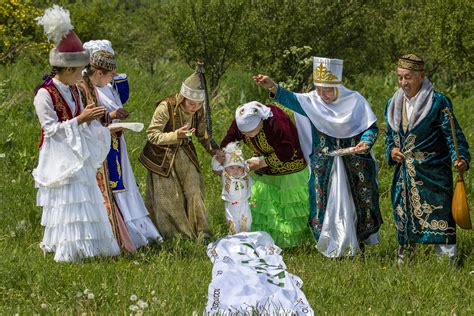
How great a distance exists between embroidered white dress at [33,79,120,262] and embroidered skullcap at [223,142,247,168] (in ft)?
3.55

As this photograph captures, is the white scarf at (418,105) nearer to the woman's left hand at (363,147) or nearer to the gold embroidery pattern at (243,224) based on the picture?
the woman's left hand at (363,147)

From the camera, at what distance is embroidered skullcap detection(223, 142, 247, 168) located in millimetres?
6543

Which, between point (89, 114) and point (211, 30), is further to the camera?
point (211, 30)

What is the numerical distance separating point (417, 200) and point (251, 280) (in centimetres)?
162

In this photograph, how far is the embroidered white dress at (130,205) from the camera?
6629mm

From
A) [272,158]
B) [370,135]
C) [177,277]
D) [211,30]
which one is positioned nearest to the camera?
[177,277]

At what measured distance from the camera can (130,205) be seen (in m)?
6.70

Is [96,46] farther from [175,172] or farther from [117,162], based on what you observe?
[175,172]

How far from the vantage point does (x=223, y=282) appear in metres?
5.44

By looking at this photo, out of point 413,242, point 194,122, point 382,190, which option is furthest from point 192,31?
point 413,242

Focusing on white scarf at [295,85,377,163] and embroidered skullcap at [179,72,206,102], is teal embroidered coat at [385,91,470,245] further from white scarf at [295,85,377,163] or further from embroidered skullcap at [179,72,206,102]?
embroidered skullcap at [179,72,206,102]

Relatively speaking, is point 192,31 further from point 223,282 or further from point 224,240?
point 223,282

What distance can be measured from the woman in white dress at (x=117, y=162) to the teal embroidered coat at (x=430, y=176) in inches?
89.0

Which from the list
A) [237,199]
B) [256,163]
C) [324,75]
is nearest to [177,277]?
[237,199]
